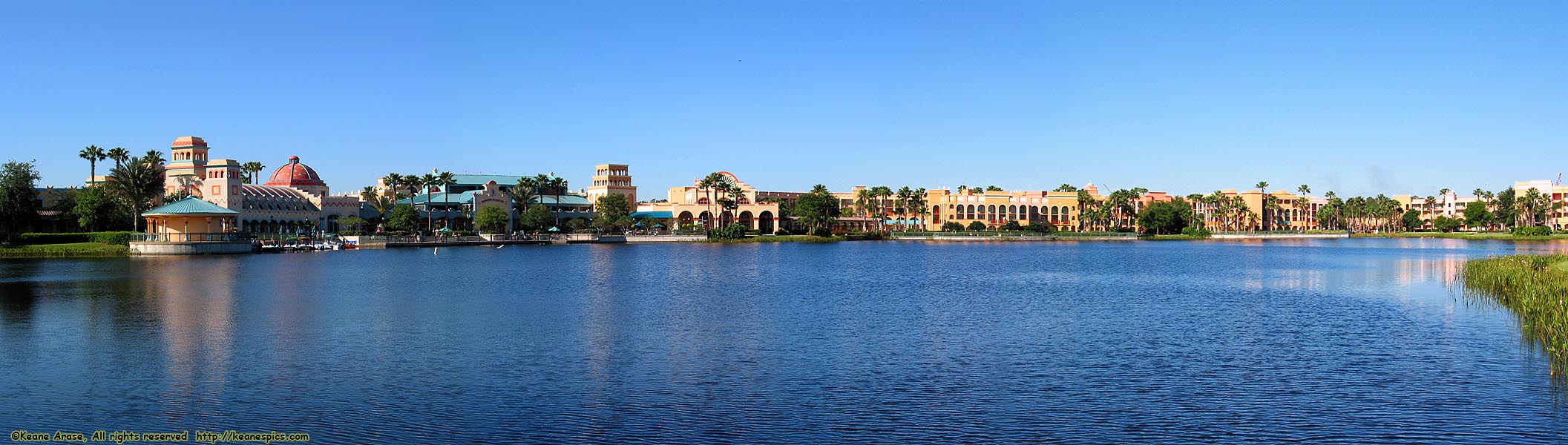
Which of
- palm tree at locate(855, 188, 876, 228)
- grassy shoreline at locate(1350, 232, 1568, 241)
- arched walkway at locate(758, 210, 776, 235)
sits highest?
palm tree at locate(855, 188, 876, 228)

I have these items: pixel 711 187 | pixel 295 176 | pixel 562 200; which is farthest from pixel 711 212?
pixel 295 176

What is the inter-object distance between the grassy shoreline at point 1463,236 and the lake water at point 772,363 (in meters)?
122

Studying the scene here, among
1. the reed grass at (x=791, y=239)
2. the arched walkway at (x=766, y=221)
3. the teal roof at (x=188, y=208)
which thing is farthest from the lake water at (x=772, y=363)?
the arched walkway at (x=766, y=221)

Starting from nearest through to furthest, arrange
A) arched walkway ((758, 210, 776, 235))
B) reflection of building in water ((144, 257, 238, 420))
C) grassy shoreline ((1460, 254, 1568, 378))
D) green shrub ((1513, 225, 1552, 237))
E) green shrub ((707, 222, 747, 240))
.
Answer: reflection of building in water ((144, 257, 238, 420)) → grassy shoreline ((1460, 254, 1568, 378)) → green shrub ((707, 222, 747, 240)) → arched walkway ((758, 210, 776, 235)) → green shrub ((1513, 225, 1552, 237))

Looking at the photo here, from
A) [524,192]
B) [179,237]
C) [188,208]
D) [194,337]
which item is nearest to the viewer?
[194,337]

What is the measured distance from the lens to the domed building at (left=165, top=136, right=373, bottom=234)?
100125 millimetres

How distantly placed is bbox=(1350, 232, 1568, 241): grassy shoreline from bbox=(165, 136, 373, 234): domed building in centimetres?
14712

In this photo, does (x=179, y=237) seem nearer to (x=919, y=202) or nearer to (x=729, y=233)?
(x=729, y=233)

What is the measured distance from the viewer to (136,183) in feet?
277

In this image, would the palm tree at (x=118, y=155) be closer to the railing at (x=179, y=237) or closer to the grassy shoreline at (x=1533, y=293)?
the railing at (x=179, y=237)

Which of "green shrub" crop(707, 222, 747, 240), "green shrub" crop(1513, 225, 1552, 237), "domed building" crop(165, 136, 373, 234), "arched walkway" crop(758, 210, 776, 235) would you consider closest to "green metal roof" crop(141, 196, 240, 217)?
"domed building" crop(165, 136, 373, 234)

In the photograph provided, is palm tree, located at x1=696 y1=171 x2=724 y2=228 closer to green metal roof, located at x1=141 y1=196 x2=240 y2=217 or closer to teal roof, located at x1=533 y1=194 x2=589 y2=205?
teal roof, located at x1=533 y1=194 x2=589 y2=205

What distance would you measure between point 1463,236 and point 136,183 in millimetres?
173082

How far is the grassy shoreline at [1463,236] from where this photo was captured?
141750 millimetres
